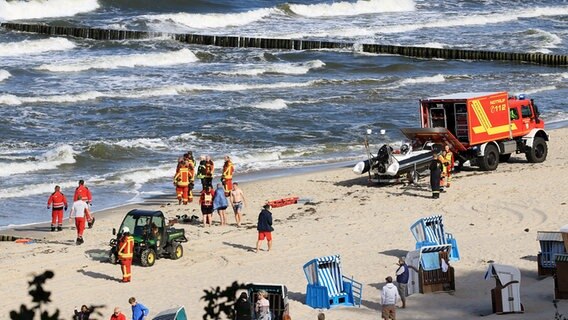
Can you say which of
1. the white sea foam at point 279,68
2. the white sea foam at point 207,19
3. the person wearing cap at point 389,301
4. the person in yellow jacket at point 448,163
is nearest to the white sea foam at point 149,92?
the white sea foam at point 279,68

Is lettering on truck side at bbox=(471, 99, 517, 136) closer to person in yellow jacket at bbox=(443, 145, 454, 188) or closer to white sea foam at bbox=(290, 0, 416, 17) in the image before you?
person in yellow jacket at bbox=(443, 145, 454, 188)

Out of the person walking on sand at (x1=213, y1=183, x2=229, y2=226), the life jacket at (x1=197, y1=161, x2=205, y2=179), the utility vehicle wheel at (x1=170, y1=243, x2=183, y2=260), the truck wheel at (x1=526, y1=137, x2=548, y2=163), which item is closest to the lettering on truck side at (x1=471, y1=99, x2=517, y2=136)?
the truck wheel at (x1=526, y1=137, x2=548, y2=163)

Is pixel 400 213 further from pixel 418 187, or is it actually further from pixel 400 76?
pixel 400 76

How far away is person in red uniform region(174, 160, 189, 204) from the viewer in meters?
25.4

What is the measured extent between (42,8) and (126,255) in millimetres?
57161

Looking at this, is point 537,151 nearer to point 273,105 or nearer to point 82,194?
point 82,194

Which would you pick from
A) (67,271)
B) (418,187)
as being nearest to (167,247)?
(67,271)

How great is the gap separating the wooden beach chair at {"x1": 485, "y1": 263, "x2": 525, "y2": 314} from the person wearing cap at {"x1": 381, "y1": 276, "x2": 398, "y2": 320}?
59.0 inches

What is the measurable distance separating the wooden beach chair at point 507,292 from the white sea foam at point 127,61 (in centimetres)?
3918

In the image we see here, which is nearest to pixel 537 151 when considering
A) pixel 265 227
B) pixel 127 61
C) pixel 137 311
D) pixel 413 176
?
pixel 413 176

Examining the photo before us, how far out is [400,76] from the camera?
53.4 metres

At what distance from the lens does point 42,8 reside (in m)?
72.9

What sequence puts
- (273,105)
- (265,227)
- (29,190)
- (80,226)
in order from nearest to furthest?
1. (265,227)
2. (80,226)
3. (29,190)
4. (273,105)

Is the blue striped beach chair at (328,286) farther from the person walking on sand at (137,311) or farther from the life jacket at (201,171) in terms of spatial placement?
the life jacket at (201,171)
